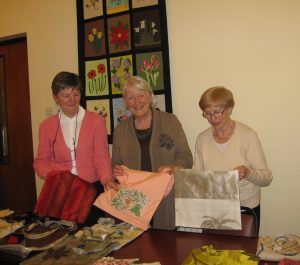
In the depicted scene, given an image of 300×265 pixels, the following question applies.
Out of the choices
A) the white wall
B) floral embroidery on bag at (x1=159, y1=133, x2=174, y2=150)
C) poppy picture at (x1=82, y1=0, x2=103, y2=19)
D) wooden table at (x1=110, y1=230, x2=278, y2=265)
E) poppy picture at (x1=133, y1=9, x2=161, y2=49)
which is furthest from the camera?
poppy picture at (x1=82, y1=0, x2=103, y2=19)

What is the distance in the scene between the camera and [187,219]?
5.25ft

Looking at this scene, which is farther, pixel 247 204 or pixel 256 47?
pixel 256 47

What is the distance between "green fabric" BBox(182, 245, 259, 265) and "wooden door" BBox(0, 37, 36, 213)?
285 cm

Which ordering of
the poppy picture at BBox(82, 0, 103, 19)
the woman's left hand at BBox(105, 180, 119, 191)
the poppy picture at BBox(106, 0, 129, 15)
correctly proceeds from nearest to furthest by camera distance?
the woman's left hand at BBox(105, 180, 119, 191) < the poppy picture at BBox(106, 0, 129, 15) < the poppy picture at BBox(82, 0, 103, 19)

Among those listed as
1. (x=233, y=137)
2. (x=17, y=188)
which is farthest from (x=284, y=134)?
(x=17, y=188)

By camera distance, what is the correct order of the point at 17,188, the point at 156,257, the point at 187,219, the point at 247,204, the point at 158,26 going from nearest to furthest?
the point at 156,257 → the point at 187,219 → the point at 247,204 → the point at 158,26 → the point at 17,188

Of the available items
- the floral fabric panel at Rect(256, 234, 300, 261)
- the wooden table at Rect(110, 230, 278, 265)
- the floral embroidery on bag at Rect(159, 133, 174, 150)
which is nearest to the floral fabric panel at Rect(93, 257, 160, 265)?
the wooden table at Rect(110, 230, 278, 265)

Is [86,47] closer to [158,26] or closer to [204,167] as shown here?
[158,26]

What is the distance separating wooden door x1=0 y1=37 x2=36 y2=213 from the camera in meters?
3.65

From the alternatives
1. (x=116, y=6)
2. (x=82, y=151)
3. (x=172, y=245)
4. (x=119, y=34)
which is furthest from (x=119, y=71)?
(x=172, y=245)

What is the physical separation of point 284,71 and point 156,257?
164 cm

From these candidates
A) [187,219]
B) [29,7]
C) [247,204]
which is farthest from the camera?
[29,7]

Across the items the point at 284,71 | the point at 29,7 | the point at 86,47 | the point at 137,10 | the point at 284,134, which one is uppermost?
the point at 29,7

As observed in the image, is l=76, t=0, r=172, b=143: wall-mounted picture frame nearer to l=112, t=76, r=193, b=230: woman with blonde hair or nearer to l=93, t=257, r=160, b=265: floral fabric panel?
l=112, t=76, r=193, b=230: woman with blonde hair
